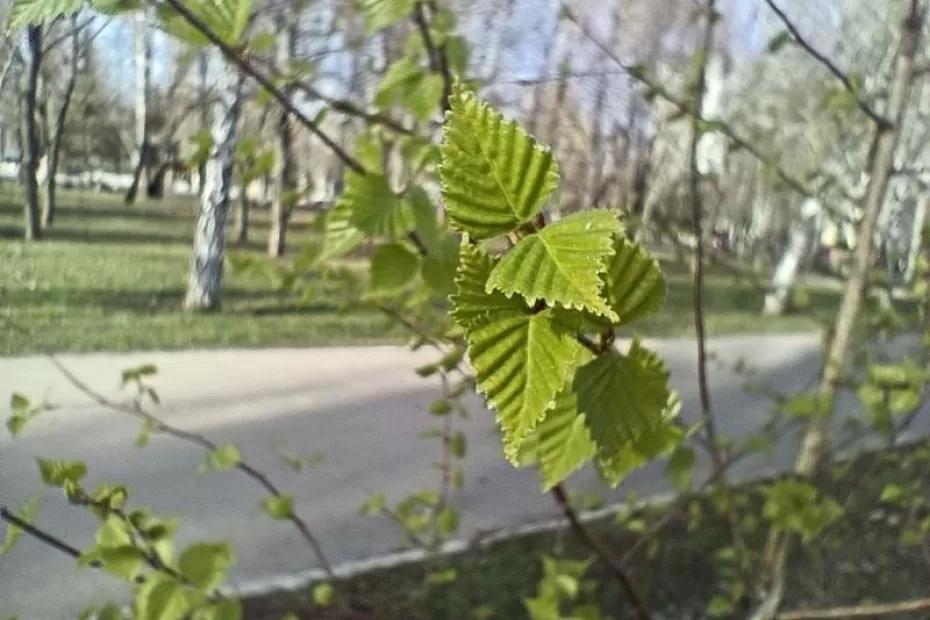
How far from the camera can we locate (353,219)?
0.44 m

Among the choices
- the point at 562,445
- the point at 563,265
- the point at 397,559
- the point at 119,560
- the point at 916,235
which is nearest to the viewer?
the point at 563,265

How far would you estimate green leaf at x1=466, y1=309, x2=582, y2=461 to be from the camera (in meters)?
0.21

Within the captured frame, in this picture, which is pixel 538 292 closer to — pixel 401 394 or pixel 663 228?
pixel 663 228

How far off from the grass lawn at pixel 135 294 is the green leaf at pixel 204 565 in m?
0.14

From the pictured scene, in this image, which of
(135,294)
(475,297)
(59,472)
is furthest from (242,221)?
(475,297)

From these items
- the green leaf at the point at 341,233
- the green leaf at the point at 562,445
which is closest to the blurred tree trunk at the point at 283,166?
the green leaf at the point at 341,233

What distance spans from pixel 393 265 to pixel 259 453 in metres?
0.50

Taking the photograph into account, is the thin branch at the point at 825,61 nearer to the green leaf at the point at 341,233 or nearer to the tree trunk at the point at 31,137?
the green leaf at the point at 341,233

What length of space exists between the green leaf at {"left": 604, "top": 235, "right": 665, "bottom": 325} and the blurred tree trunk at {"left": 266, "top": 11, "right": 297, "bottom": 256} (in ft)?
1.24

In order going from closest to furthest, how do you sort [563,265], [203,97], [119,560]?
[563,265] → [119,560] → [203,97]

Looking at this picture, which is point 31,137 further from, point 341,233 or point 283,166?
point 283,166

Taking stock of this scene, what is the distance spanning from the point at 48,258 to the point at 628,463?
1.06 ft

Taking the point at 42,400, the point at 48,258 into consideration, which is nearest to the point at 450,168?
the point at 48,258

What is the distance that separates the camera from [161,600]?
43 cm
